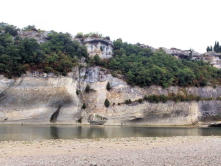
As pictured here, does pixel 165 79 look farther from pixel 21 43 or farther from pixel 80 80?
pixel 21 43

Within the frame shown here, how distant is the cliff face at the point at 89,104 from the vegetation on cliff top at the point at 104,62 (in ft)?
Result: 7.21

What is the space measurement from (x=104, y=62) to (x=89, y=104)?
492 inches

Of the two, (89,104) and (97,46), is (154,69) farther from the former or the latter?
(89,104)

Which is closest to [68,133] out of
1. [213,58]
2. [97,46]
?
[97,46]

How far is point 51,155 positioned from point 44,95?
38.3 m

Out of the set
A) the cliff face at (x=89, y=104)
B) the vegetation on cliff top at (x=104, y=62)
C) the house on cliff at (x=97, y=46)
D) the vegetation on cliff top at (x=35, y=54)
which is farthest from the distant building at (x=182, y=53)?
the vegetation on cliff top at (x=35, y=54)

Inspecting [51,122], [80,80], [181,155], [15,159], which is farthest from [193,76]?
[15,159]

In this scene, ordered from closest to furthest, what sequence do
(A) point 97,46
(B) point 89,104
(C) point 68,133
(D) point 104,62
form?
(C) point 68,133
(B) point 89,104
(D) point 104,62
(A) point 97,46

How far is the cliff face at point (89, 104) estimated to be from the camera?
48531 millimetres

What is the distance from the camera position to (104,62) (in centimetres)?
6247

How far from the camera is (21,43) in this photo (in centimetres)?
5291

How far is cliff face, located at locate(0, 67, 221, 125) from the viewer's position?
48531 millimetres

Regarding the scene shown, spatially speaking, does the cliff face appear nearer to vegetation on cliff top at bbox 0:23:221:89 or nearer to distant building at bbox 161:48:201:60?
vegetation on cliff top at bbox 0:23:221:89

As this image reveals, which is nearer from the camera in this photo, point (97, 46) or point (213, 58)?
point (97, 46)
